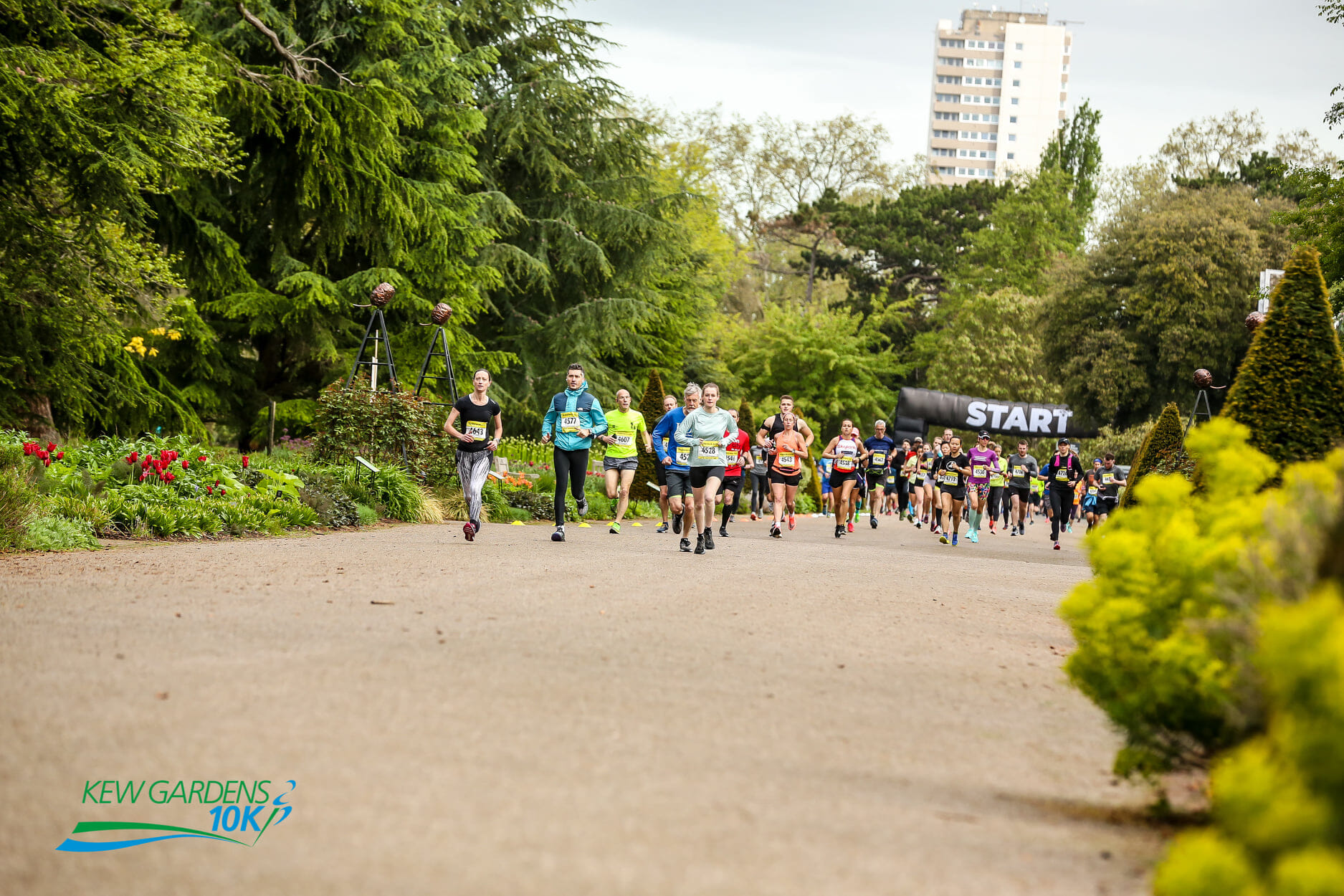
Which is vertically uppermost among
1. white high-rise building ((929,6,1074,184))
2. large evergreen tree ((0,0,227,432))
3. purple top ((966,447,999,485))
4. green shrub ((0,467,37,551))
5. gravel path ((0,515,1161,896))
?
white high-rise building ((929,6,1074,184))

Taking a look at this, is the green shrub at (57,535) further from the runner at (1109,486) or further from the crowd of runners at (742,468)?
the runner at (1109,486)

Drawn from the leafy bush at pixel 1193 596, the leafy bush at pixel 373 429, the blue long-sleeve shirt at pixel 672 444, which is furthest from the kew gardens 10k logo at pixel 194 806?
the leafy bush at pixel 373 429

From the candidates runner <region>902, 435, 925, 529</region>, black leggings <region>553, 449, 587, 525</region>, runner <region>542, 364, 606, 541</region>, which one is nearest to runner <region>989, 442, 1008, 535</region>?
runner <region>902, 435, 925, 529</region>

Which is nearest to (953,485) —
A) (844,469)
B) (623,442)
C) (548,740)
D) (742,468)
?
(844,469)

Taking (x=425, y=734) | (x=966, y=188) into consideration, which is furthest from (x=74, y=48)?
(x=966, y=188)

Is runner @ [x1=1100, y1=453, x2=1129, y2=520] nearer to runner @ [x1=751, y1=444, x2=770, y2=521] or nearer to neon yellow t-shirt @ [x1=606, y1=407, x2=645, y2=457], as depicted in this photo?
runner @ [x1=751, y1=444, x2=770, y2=521]

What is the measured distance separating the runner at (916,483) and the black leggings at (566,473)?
39.3 feet

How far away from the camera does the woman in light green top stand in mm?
14281

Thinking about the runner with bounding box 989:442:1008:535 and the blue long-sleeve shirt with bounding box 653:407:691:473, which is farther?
the runner with bounding box 989:442:1008:535

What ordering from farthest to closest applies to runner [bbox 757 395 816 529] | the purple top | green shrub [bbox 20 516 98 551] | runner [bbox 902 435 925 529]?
runner [bbox 902 435 925 529]
the purple top
runner [bbox 757 395 816 529]
green shrub [bbox 20 516 98 551]

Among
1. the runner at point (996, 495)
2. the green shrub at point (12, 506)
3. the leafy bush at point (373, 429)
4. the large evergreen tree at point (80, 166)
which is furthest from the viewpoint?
the runner at point (996, 495)

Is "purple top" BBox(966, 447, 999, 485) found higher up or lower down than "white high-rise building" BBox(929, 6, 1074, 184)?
lower down

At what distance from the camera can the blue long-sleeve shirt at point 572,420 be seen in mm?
14734

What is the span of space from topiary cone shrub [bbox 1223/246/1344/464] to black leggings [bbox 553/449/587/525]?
779cm
